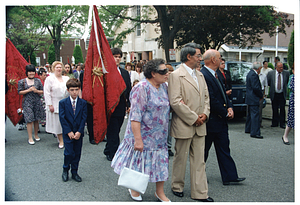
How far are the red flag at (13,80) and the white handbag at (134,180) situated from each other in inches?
216

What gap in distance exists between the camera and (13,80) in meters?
7.85

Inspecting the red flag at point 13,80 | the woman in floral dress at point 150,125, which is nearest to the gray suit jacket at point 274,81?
the woman in floral dress at point 150,125

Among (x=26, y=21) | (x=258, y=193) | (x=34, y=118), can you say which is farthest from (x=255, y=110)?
(x=26, y=21)

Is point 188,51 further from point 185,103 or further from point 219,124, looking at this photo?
point 219,124

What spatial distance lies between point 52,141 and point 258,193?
17.3 ft

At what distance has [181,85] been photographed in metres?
3.76

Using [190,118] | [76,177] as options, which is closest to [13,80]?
[76,177]

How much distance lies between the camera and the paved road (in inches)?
156

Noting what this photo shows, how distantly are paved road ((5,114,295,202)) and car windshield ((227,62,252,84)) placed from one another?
274 centimetres

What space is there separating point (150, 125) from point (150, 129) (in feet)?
0.17

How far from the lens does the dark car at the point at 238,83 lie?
9.24 meters

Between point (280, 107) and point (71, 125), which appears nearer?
point (71, 125)

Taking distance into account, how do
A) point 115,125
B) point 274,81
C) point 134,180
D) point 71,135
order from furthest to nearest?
point 274,81
point 115,125
point 71,135
point 134,180

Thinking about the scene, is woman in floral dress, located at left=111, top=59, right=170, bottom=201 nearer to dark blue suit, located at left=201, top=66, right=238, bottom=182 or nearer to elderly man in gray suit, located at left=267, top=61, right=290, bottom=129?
dark blue suit, located at left=201, top=66, right=238, bottom=182
